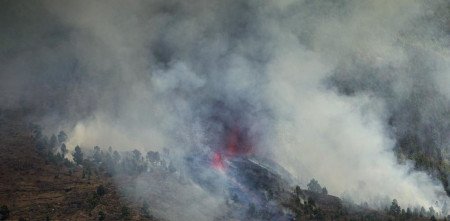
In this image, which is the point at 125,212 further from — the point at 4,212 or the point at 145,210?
the point at 4,212

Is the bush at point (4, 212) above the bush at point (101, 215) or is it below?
below

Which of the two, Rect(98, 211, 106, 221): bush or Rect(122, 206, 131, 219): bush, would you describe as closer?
Rect(98, 211, 106, 221): bush

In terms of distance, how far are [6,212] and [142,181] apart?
2146 inches

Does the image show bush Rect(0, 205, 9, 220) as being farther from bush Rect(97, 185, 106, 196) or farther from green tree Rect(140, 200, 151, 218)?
green tree Rect(140, 200, 151, 218)

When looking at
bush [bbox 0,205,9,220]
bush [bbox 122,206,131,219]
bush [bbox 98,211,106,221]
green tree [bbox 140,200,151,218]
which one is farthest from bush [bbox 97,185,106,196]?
bush [bbox 0,205,9,220]

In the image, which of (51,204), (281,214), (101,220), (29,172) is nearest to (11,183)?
(29,172)

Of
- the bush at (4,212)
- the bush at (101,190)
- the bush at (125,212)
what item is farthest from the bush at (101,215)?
the bush at (4,212)

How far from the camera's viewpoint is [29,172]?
582 feet

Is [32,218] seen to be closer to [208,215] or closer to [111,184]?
[111,184]

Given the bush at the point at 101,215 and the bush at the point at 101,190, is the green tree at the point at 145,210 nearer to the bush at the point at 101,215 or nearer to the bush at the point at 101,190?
the bush at the point at 101,215

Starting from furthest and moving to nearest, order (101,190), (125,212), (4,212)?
1. (101,190)
2. (125,212)
3. (4,212)

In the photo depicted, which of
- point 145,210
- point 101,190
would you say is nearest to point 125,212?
point 145,210

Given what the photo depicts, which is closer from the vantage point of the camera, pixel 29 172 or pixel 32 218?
pixel 32 218

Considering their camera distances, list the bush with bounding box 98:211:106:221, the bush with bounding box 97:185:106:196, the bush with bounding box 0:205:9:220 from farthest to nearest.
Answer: the bush with bounding box 97:185:106:196, the bush with bounding box 98:211:106:221, the bush with bounding box 0:205:9:220
